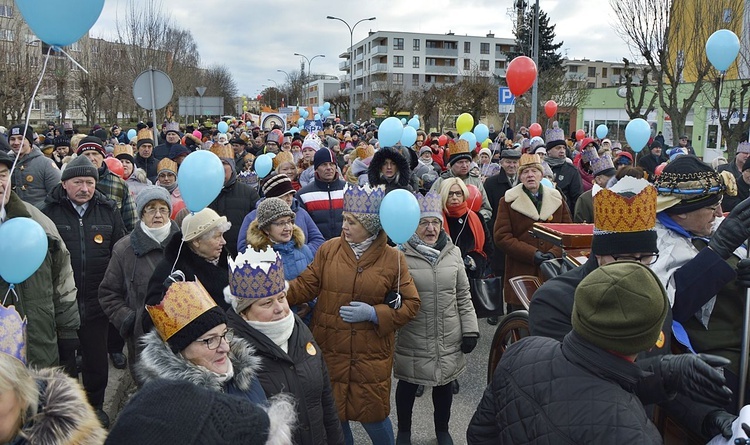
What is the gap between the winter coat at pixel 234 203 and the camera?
595 centimetres

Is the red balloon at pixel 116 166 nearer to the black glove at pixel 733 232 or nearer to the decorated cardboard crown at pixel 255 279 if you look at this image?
the decorated cardboard crown at pixel 255 279

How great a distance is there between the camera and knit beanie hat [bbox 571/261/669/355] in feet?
5.65

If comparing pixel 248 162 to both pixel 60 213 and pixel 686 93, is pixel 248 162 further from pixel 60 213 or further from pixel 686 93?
pixel 686 93

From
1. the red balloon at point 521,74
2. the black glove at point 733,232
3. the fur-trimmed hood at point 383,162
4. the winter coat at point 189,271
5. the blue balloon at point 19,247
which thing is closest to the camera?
the black glove at point 733,232

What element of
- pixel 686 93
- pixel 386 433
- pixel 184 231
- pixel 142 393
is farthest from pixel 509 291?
pixel 686 93

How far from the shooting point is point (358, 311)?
3.53 meters

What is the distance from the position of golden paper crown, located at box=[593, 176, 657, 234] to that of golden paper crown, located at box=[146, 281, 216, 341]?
1.78 metres

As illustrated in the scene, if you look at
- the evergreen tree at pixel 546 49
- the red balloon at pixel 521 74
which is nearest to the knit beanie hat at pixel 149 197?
the red balloon at pixel 521 74

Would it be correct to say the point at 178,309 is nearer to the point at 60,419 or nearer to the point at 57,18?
the point at 60,419

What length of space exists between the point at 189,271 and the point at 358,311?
1.11 meters

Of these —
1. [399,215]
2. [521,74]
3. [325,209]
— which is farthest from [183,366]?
[521,74]

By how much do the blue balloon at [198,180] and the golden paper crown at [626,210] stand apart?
241cm

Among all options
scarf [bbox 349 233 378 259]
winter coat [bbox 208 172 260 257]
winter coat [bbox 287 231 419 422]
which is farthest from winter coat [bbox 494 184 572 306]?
winter coat [bbox 208 172 260 257]

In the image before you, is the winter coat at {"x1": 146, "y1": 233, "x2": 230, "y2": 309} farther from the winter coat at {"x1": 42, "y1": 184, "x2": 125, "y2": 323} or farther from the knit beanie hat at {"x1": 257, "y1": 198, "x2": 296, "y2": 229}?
the winter coat at {"x1": 42, "y1": 184, "x2": 125, "y2": 323}
